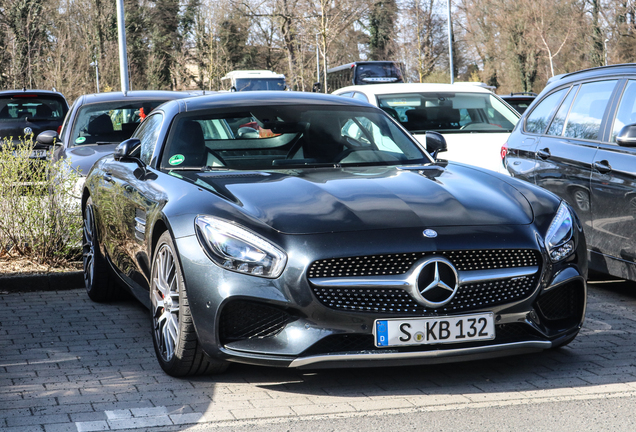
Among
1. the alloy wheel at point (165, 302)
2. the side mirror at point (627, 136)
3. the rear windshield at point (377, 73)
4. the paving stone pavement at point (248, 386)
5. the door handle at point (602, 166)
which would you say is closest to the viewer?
the paving stone pavement at point (248, 386)

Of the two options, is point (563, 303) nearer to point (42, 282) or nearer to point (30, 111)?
point (42, 282)

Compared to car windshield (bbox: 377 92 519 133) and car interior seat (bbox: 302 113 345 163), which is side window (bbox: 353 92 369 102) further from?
car interior seat (bbox: 302 113 345 163)

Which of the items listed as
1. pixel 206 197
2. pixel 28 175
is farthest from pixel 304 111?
pixel 28 175

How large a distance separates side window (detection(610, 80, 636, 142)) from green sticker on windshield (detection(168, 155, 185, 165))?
3032 millimetres

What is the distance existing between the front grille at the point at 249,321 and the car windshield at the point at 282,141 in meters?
1.37

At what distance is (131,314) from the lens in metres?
6.16

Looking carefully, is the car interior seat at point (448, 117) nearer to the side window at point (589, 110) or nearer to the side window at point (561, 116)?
the side window at point (561, 116)

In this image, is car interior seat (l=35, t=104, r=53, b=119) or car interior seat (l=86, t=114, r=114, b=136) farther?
Result: car interior seat (l=35, t=104, r=53, b=119)

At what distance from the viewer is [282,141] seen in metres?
5.43

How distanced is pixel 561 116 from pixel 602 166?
3.30 ft

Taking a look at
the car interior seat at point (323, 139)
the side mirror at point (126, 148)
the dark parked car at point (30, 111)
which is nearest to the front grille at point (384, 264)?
the car interior seat at point (323, 139)

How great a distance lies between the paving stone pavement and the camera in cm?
381

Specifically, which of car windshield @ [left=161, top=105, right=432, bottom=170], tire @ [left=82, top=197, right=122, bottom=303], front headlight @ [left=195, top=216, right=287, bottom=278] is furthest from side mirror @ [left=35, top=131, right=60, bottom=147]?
front headlight @ [left=195, top=216, right=287, bottom=278]

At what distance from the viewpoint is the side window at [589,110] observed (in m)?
6.34
